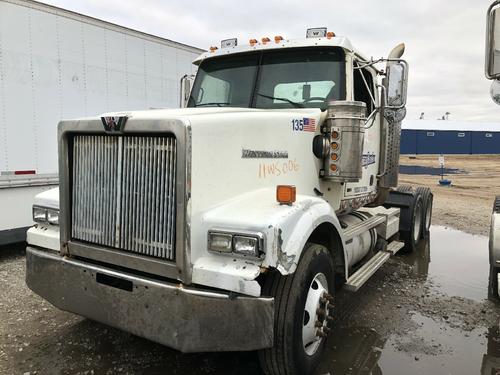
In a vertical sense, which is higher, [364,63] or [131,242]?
[364,63]

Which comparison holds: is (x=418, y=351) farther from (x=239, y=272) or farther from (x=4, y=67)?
(x=4, y=67)

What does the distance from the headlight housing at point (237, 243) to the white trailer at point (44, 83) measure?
14.6 feet

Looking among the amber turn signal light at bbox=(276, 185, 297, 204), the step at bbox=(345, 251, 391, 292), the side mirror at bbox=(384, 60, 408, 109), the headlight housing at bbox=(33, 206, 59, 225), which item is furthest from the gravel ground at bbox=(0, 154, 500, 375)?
the side mirror at bbox=(384, 60, 408, 109)

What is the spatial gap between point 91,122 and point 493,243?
4.16 m

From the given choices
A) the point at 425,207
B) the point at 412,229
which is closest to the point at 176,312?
the point at 412,229

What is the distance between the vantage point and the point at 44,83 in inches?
252

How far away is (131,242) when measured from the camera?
3.11 metres

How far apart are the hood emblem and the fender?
0.88 meters

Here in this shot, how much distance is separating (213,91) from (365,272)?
8.65ft

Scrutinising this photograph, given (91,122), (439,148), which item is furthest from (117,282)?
(439,148)

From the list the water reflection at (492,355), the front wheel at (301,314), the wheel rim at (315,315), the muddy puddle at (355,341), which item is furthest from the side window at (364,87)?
the water reflection at (492,355)

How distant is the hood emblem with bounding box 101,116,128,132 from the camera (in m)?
3.06

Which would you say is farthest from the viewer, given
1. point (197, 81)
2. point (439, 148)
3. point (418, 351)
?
point (439, 148)

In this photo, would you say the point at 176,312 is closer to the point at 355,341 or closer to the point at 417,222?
the point at 355,341
